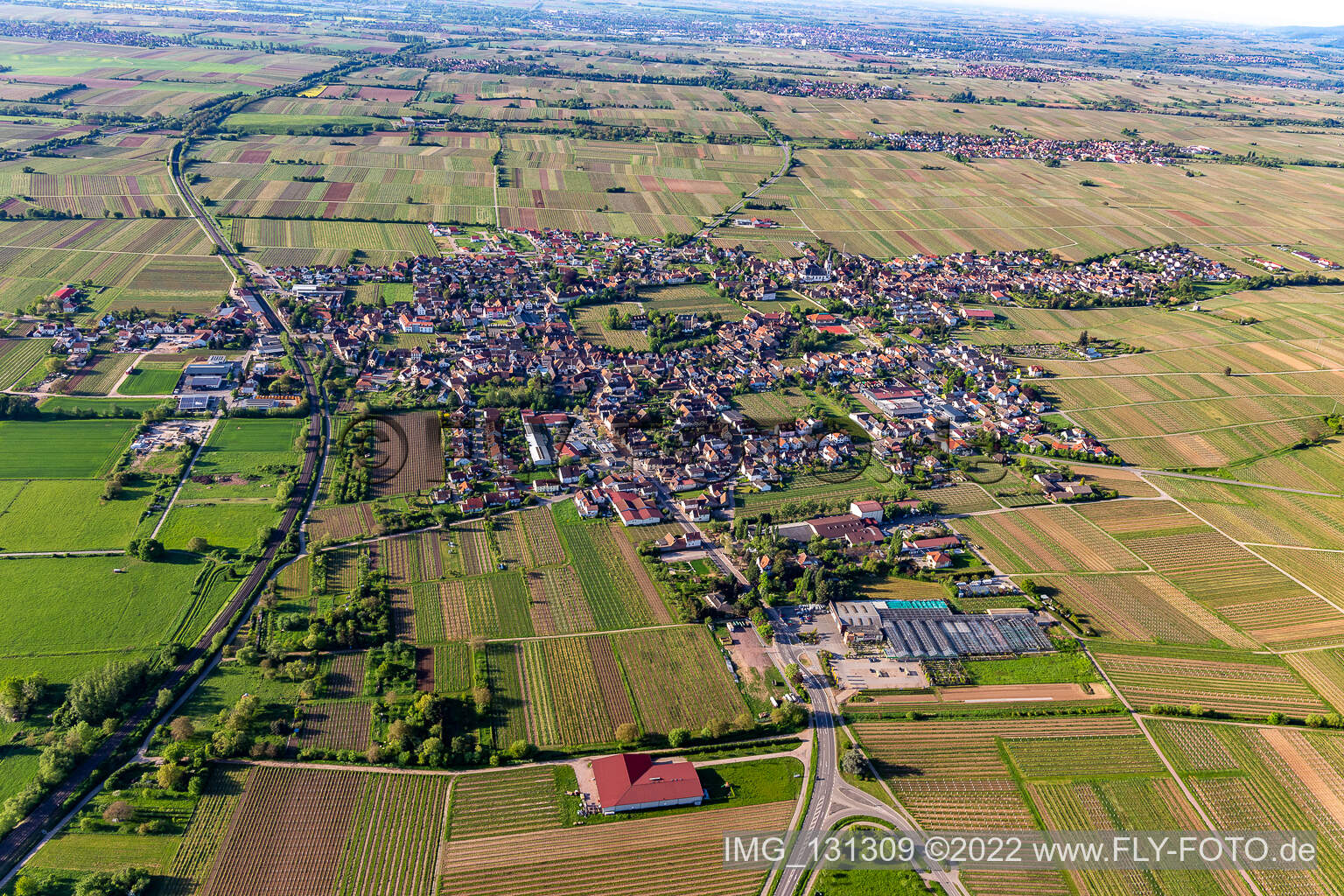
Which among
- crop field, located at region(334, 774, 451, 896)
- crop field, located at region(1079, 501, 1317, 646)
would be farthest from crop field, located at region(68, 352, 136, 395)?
crop field, located at region(1079, 501, 1317, 646)

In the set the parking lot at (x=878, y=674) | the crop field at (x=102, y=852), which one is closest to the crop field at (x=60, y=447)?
the crop field at (x=102, y=852)

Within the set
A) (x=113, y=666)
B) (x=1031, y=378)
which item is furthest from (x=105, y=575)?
(x=1031, y=378)

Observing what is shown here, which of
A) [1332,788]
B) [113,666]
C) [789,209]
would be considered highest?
[789,209]

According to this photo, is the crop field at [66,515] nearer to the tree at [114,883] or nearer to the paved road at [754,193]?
the tree at [114,883]

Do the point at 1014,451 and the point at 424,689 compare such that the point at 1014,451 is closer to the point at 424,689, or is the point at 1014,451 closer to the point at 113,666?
A: the point at 424,689

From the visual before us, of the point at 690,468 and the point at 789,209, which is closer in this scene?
the point at 690,468

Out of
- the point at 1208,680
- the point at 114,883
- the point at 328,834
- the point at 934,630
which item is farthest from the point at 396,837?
the point at 1208,680
